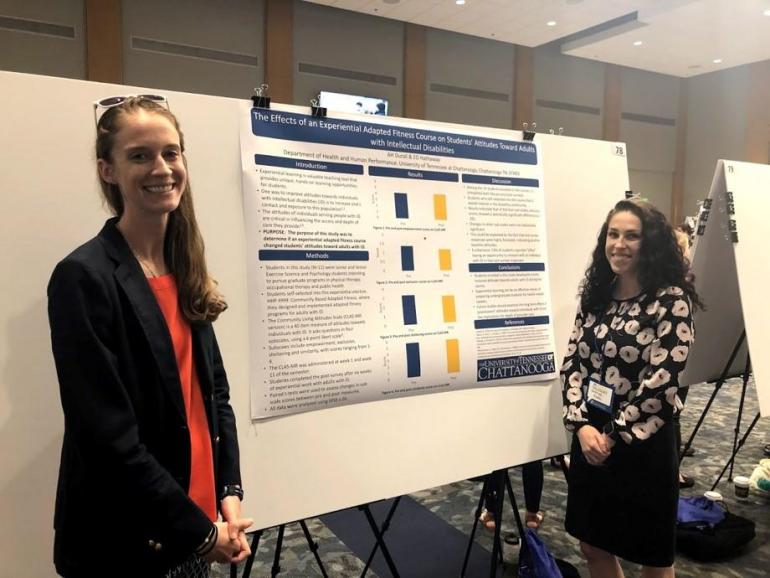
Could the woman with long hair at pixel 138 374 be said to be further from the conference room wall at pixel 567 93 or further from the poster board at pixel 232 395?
the conference room wall at pixel 567 93

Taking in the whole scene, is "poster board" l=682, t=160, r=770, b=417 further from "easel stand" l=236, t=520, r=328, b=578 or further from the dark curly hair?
"easel stand" l=236, t=520, r=328, b=578

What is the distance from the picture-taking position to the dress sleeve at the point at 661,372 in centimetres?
164

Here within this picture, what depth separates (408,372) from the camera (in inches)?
64.3

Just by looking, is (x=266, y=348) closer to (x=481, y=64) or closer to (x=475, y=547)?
(x=475, y=547)

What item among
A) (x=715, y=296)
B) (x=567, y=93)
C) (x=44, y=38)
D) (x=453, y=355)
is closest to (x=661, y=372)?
(x=453, y=355)

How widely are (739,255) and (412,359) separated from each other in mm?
1487

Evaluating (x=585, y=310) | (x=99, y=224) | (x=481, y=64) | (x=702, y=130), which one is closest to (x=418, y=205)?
(x=585, y=310)

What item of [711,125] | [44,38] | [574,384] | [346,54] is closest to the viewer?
[574,384]

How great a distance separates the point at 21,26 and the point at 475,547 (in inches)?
278

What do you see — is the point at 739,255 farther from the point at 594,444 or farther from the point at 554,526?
the point at 554,526

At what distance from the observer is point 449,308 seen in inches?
67.1

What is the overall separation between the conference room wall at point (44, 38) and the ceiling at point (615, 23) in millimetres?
3083

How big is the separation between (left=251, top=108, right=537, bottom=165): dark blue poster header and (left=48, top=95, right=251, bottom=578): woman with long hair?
0.38 m

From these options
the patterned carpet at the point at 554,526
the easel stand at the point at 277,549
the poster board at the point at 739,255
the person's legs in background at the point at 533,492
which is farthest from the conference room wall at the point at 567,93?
the easel stand at the point at 277,549
